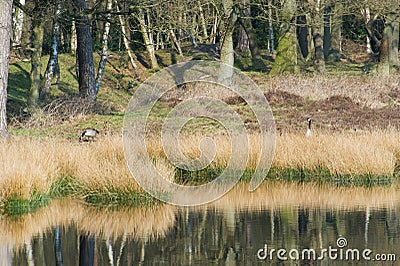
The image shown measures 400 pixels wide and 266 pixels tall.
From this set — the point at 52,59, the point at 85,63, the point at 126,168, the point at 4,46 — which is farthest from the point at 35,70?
the point at 126,168

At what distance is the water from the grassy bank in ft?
1.36

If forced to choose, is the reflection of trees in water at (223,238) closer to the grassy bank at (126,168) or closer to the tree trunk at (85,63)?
the grassy bank at (126,168)

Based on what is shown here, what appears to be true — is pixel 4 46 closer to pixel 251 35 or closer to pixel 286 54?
pixel 286 54

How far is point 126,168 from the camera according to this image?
13.0m

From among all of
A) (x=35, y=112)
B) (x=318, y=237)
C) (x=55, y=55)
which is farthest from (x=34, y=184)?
(x=55, y=55)

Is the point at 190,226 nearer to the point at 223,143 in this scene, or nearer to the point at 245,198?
the point at 245,198

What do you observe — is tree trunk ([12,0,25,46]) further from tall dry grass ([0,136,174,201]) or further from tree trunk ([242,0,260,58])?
tall dry grass ([0,136,174,201])

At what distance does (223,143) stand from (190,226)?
5.11m

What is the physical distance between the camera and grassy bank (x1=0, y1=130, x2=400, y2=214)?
1248 cm

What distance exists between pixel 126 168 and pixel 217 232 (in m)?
2.61

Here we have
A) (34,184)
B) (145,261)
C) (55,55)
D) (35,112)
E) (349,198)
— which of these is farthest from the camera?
(55,55)

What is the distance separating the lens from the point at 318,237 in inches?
421

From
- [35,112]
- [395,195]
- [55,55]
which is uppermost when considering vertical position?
[55,55]

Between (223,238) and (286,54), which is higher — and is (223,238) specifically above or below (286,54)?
below
